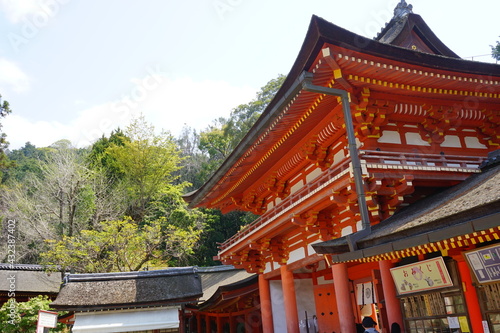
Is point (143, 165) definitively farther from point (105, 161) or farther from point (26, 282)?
point (26, 282)

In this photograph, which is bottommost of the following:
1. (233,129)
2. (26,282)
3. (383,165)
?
(26,282)

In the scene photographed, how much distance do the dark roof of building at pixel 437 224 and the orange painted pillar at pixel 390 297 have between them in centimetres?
116

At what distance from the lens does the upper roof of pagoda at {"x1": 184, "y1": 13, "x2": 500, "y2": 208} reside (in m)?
7.70

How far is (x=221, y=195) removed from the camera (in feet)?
52.5

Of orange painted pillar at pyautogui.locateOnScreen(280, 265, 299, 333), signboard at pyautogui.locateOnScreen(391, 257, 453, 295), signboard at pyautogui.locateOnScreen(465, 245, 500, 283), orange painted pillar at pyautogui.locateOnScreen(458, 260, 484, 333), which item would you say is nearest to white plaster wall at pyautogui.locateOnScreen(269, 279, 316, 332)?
orange painted pillar at pyautogui.locateOnScreen(280, 265, 299, 333)

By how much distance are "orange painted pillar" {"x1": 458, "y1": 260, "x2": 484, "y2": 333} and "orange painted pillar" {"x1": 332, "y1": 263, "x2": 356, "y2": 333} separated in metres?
3.12

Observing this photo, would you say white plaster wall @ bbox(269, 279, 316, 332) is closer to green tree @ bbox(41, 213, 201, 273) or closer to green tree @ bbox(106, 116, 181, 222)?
green tree @ bbox(41, 213, 201, 273)

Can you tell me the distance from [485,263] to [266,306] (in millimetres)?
8920

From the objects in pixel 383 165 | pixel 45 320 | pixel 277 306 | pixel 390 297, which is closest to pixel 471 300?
pixel 390 297

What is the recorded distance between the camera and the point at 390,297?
8.25 meters

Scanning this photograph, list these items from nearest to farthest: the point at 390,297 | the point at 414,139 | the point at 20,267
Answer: the point at 390,297 < the point at 414,139 < the point at 20,267

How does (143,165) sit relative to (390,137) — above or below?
above

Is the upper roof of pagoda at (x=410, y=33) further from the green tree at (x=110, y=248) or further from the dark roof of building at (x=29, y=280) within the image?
the dark roof of building at (x=29, y=280)

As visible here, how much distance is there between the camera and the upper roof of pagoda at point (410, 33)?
11938mm
